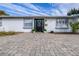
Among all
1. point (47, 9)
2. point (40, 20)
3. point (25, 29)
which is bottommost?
point (25, 29)

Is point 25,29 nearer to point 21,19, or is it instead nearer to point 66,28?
point 21,19

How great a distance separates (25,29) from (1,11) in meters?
15.6

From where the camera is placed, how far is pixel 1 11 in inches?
1227

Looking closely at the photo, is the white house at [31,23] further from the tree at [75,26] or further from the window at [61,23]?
the tree at [75,26]

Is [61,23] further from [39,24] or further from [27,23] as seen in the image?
[27,23]

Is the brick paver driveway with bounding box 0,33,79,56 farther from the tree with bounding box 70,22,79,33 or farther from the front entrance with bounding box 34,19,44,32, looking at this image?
the front entrance with bounding box 34,19,44,32

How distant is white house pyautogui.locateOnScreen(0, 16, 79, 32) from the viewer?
17.4 m

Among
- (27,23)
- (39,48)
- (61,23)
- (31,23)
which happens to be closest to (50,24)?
(61,23)

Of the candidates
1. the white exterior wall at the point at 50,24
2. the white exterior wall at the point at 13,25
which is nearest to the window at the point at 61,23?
the white exterior wall at the point at 50,24

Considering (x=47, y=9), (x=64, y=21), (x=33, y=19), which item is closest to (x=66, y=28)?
(x=64, y=21)

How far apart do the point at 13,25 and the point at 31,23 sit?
2.19 metres

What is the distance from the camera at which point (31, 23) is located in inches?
695

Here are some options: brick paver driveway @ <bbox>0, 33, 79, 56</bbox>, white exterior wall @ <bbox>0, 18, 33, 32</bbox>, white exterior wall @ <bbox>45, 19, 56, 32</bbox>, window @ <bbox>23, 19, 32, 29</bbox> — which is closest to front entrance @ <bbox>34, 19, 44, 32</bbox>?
white exterior wall @ <bbox>45, 19, 56, 32</bbox>

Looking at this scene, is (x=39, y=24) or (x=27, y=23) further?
(x=39, y=24)
